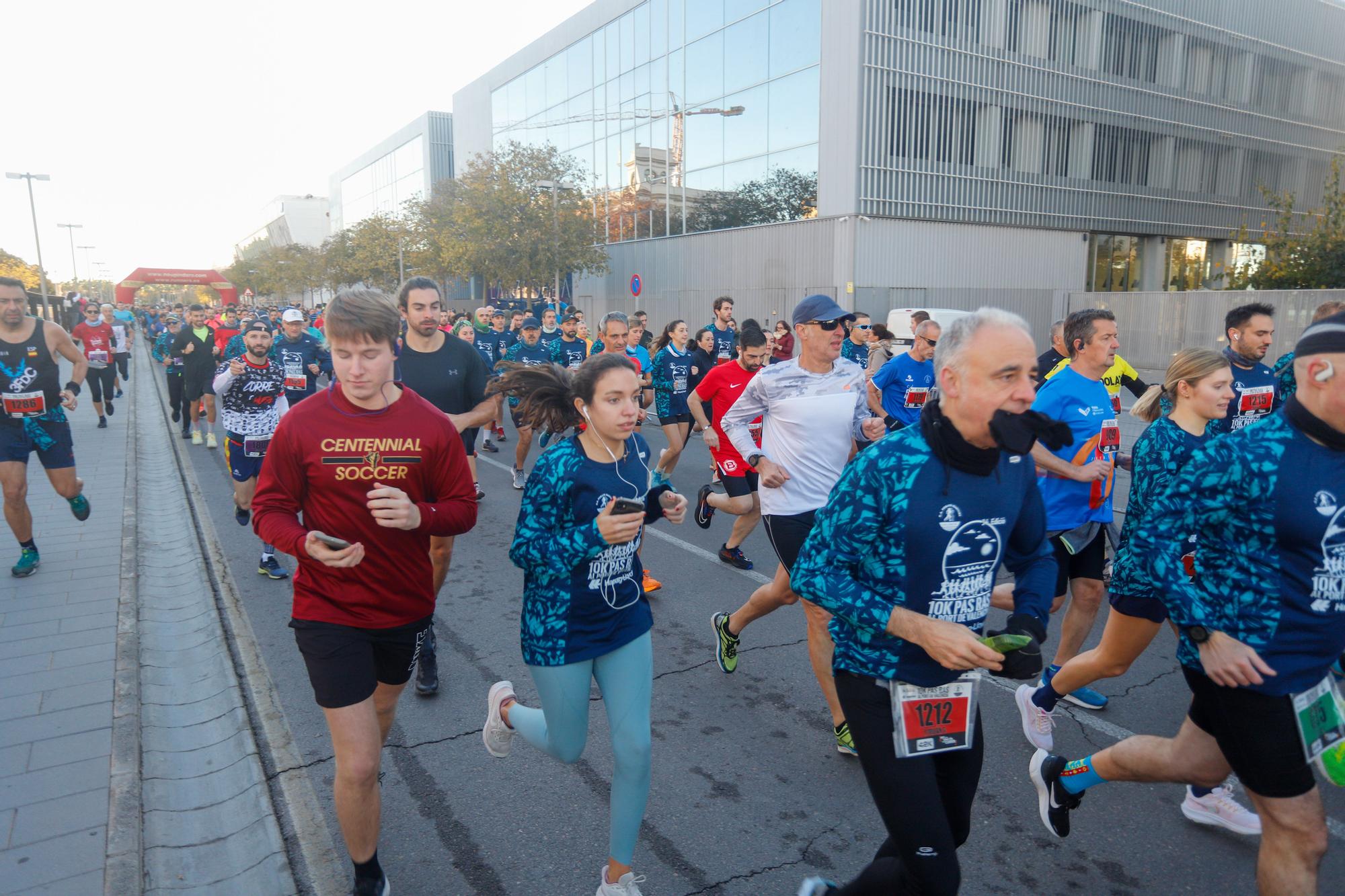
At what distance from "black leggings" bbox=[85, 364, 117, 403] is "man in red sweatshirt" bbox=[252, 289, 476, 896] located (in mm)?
15126

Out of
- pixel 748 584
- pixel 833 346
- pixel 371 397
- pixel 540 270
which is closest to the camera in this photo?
pixel 371 397

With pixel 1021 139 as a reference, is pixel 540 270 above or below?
below

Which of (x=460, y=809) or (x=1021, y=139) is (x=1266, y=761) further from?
(x=1021, y=139)

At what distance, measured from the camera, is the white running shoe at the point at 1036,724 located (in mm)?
3922

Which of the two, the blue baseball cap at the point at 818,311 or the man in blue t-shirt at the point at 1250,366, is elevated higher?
the blue baseball cap at the point at 818,311

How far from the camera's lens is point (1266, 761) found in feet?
7.71

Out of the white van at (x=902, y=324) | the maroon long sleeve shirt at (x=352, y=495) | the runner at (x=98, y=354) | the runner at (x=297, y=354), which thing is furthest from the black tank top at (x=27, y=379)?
the white van at (x=902, y=324)

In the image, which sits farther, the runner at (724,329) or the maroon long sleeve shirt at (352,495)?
the runner at (724,329)

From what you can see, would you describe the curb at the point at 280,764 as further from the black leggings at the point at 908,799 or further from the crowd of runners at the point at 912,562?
the black leggings at the point at 908,799

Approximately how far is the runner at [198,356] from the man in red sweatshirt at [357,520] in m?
11.3

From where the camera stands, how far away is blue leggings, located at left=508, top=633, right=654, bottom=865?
279cm

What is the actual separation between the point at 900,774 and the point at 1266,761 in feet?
3.39

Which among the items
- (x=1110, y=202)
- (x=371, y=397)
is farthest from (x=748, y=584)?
(x=1110, y=202)

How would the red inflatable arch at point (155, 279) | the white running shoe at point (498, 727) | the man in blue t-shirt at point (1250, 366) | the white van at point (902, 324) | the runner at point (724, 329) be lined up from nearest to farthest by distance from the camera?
the white running shoe at point (498, 727) → the man in blue t-shirt at point (1250, 366) → the runner at point (724, 329) → the white van at point (902, 324) → the red inflatable arch at point (155, 279)
